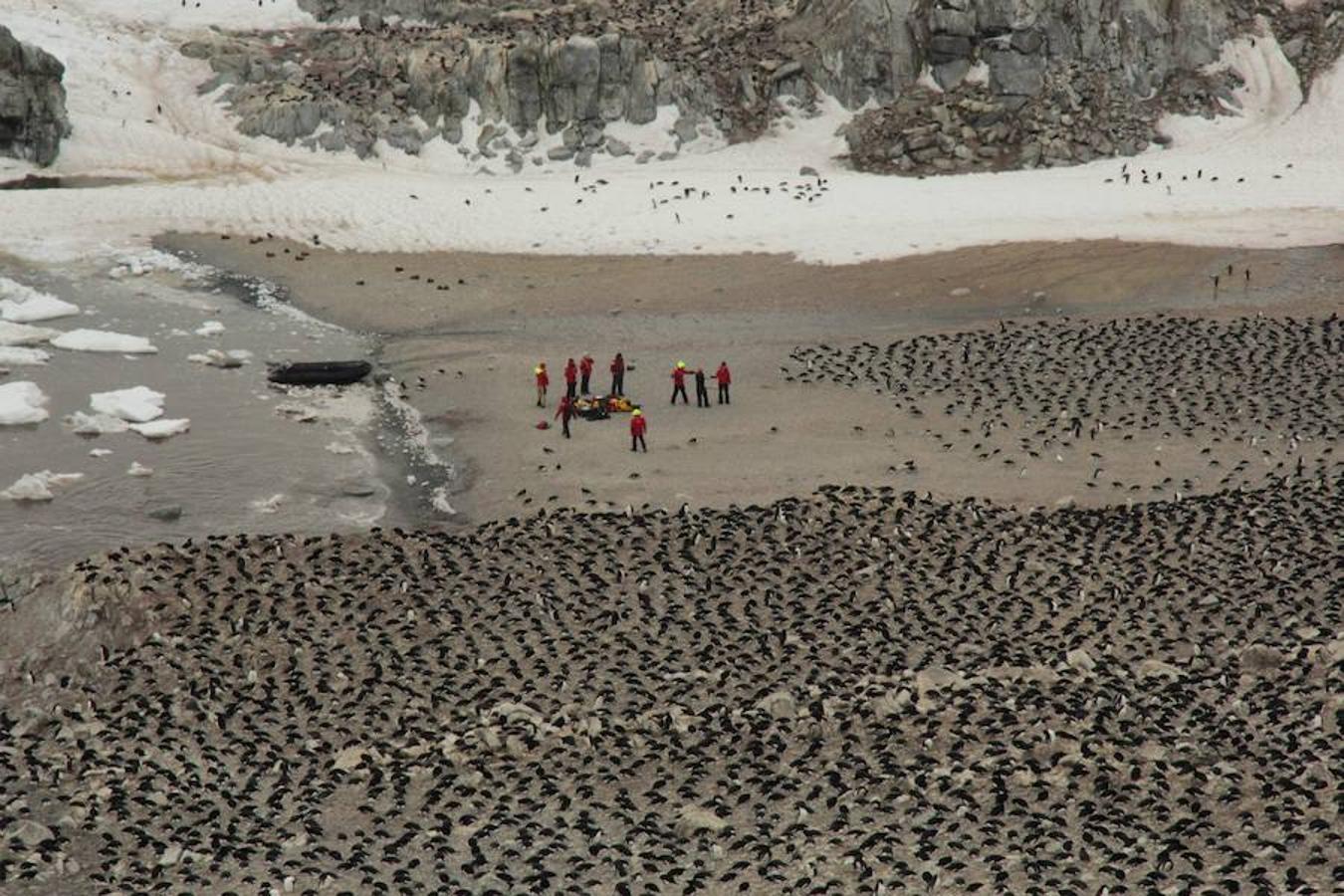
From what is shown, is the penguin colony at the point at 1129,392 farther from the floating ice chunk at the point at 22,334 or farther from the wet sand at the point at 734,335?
the floating ice chunk at the point at 22,334

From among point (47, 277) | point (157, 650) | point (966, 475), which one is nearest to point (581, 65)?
point (47, 277)

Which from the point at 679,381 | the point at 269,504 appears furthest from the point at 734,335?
the point at 269,504

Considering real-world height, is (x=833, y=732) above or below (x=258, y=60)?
below

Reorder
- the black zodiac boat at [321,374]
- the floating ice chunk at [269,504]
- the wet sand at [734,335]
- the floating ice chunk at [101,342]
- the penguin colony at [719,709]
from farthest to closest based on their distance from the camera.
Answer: the floating ice chunk at [101,342] → the black zodiac boat at [321,374] → the wet sand at [734,335] → the floating ice chunk at [269,504] → the penguin colony at [719,709]

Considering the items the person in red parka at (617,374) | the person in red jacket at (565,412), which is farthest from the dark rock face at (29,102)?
the person in red jacket at (565,412)

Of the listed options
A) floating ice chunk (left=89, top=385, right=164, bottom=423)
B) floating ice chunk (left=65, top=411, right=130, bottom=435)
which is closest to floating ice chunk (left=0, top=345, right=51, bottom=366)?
floating ice chunk (left=89, top=385, right=164, bottom=423)

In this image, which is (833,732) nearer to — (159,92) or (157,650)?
(157,650)

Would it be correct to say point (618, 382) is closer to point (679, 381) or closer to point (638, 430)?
point (679, 381)
